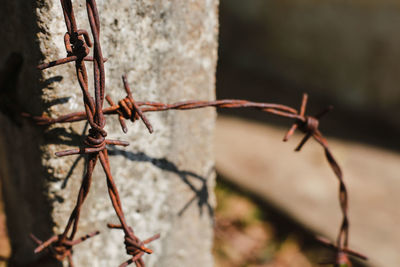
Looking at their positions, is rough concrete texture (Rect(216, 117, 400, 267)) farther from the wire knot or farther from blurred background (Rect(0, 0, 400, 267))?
the wire knot

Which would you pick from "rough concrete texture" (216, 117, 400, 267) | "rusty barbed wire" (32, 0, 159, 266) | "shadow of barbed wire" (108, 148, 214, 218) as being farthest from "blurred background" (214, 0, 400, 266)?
"rusty barbed wire" (32, 0, 159, 266)

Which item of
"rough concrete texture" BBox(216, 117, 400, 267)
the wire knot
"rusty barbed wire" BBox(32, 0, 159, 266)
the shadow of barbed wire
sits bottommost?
"rough concrete texture" BBox(216, 117, 400, 267)

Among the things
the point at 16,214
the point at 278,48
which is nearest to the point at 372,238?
the point at 16,214

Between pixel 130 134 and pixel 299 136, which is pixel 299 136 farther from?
pixel 130 134

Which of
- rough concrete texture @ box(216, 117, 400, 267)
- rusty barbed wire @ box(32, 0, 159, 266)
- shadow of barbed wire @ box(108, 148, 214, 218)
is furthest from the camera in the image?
rough concrete texture @ box(216, 117, 400, 267)

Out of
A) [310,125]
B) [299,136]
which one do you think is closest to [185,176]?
[310,125]

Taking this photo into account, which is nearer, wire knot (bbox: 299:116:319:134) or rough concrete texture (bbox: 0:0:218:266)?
rough concrete texture (bbox: 0:0:218:266)
